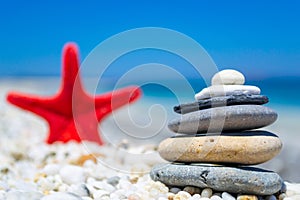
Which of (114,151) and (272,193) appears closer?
(272,193)

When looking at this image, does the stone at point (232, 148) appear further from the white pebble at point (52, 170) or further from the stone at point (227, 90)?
the white pebble at point (52, 170)

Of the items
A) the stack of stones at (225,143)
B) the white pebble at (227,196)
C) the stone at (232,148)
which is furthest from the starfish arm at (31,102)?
the white pebble at (227,196)

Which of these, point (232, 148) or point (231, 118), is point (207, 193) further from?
point (231, 118)

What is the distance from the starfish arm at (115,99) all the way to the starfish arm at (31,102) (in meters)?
0.62

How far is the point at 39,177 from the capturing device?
3.12 metres

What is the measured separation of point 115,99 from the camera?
4.97m

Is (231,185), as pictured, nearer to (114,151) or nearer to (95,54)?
(95,54)

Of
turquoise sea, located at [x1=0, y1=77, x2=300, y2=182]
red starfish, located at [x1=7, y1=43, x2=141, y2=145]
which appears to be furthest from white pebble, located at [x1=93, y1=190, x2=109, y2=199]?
red starfish, located at [x1=7, y1=43, x2=141, y2=145]

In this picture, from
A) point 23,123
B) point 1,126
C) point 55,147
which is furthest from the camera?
point 23,123

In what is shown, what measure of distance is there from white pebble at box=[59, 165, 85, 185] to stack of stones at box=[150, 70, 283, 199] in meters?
0.69

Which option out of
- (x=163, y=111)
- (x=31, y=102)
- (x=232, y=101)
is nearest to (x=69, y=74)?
(x=31, y=102)

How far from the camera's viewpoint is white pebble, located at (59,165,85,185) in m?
3.03

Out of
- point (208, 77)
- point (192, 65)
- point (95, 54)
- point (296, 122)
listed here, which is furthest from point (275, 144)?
point (296, 122)

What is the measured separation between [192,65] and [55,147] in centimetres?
255
